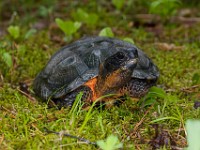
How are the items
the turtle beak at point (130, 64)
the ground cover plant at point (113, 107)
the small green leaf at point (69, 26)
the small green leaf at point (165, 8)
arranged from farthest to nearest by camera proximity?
the small green leaf at point (165, 8) < the small green leaf at point (69, 26) < the turtle beak at point (130, 64) < the ground cover plant at point (113, 107)

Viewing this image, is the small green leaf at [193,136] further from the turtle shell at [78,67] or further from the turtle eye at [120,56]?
the turtle shell at [78,67]

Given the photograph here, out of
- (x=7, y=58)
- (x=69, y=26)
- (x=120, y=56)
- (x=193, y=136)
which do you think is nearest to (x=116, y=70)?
(x=120, y=56)

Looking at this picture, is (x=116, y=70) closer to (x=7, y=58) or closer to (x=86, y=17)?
(x=7, y=58)

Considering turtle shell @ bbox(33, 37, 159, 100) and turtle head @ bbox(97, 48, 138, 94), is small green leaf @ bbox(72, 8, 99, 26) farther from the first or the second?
turtle head @ bbox(97, 48, 138, 94)

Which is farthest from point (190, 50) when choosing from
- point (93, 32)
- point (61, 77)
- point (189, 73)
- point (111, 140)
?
point (111, 140)

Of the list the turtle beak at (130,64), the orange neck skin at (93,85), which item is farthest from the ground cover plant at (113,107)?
the turtle beak at (130,64)

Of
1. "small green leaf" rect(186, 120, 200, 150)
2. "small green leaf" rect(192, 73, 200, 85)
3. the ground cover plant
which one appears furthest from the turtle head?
"small green leaf" rect(186, 120, 200, 150)
